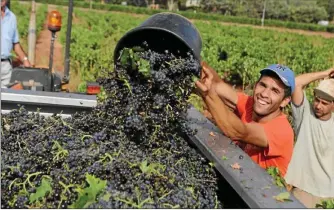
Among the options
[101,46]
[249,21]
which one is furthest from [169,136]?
[249,21]

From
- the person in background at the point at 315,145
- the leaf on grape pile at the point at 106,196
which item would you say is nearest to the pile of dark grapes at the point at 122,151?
the leaf on grape pile at the point at 106,196

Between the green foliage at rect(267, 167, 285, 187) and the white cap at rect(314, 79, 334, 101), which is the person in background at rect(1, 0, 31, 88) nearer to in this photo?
the white cap at rect(314, 79, 334, 101)

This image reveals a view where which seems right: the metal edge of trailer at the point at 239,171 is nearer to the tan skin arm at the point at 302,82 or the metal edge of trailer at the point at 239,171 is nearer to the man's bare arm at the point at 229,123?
the man's bare arm at the point at 229,123

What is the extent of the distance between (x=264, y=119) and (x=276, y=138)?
0.78 feet

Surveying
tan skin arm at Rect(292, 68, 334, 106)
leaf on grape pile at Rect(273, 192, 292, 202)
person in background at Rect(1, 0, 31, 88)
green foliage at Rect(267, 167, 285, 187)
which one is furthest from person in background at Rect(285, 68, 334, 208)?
person in background at Rect(1, 0, 31, 88)

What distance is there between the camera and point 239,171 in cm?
196

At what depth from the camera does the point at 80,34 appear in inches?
632

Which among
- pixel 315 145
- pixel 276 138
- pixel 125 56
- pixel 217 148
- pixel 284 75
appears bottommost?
pixel 315 145

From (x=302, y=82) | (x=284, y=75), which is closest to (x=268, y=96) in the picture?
(x=284, y=75)

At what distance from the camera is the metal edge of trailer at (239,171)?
5.62 feet

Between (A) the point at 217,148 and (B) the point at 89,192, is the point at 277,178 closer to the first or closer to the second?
(A) the point at 217,148

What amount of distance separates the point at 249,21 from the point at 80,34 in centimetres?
4844

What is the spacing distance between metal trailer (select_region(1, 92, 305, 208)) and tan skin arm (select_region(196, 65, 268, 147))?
6 centimetres

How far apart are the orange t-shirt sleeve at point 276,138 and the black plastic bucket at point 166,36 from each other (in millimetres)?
731
